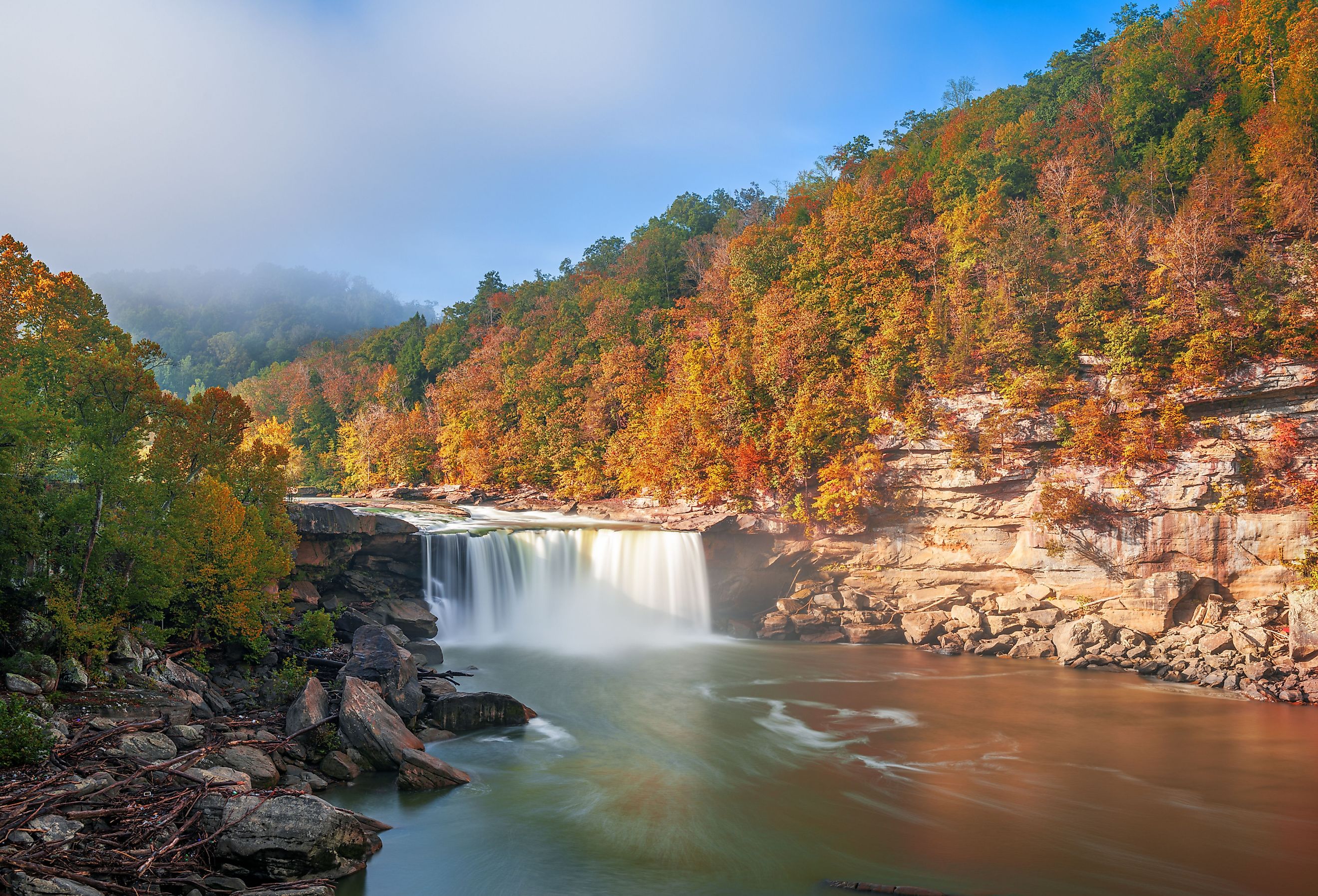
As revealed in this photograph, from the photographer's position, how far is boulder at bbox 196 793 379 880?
809cm

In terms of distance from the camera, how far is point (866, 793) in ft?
40.9

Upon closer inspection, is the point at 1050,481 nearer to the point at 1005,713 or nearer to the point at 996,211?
the point at 1005,713

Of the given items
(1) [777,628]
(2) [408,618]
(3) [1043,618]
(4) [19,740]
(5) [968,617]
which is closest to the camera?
(4) [19,740]

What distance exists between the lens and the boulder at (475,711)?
571 inches

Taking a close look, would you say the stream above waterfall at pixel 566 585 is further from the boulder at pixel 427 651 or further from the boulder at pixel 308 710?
the boulder at pixel 308 710

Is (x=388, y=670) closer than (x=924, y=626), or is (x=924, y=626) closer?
(x=388, y=670)

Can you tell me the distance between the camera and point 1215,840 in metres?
10.8

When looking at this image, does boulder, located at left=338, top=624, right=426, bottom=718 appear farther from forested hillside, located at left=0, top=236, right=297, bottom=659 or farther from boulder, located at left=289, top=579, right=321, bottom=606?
boulder, located at left=289, top=579, right=321, bottom=606

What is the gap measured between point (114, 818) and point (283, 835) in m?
1.79

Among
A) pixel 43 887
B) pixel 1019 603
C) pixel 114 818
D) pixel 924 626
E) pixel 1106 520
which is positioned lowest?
pixel 924 626

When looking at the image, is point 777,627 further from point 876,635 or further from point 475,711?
point 475,711

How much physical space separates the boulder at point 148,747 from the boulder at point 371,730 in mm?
2547

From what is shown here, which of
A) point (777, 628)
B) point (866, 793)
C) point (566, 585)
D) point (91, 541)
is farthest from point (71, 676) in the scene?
point (777, 628)

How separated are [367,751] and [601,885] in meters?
5.28
